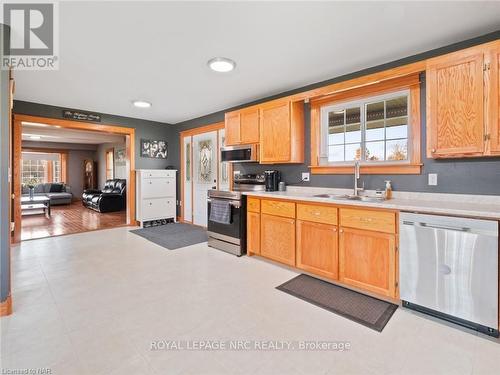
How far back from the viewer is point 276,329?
1.90m

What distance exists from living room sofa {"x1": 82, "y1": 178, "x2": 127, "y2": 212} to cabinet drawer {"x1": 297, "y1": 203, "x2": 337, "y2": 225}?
6631 millimetres

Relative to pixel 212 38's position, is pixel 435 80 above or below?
below

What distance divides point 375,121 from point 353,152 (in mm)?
439

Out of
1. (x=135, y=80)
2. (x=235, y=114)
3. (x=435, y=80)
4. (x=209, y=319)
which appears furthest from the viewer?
(x=235, y=114)

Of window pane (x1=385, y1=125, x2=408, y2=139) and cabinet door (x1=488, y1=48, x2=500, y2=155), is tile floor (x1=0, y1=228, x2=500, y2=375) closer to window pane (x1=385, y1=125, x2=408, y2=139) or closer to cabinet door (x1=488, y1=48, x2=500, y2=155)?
cabinet door (x1=488, y1=48, x2=500, y2=155)

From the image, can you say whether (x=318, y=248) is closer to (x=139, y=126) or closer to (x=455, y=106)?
(x=455, y=106)

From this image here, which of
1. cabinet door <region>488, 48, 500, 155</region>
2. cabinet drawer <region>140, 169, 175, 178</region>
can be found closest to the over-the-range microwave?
cabinet drawer <region>140, 169, 175, 178</region>

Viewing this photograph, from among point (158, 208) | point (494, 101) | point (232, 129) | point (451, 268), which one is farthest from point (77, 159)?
point (494, 101)

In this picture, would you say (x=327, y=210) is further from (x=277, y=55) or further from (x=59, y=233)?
(x=59, y=233)

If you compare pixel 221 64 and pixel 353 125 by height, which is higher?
pixel 221 64

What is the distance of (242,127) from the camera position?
3.96m

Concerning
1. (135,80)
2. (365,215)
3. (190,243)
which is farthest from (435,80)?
(190,243)

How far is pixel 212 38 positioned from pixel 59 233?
4792 mm

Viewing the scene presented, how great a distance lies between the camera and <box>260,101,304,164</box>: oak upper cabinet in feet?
11.1
